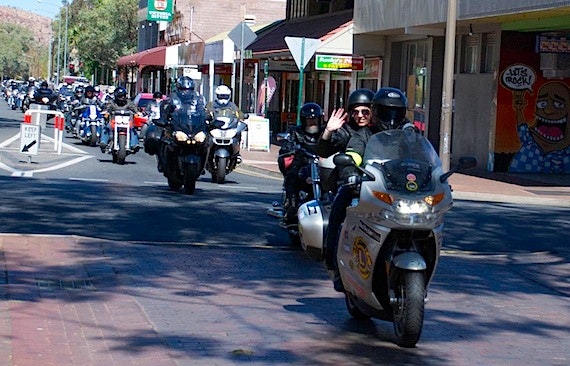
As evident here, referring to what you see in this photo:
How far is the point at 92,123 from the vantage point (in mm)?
30688

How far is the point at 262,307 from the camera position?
8562 millimetres

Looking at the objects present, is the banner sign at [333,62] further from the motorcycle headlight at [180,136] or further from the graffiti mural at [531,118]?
the motorcycle headlight at [180,136]

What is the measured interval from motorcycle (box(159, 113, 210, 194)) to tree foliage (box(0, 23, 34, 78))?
6325 inches

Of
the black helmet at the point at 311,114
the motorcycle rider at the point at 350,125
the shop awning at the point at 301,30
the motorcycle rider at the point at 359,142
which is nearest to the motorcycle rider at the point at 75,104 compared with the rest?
the shop awning at the point at 301,30

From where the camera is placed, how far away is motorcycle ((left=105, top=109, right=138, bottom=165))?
2416 centimetres

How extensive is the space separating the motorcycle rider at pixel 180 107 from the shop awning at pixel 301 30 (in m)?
17.4

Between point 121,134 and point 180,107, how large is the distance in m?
7.30

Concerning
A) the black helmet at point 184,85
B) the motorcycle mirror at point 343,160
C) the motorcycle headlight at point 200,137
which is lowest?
the motorcycle headlight at point 200,137

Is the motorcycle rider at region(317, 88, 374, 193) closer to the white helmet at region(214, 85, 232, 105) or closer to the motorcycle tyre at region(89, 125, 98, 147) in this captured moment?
the white helmet at region(214, 85, 232, 105)

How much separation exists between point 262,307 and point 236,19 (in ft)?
196

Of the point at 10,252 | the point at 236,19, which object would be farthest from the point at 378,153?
the point at 236,19

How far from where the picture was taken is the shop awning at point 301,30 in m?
36.6

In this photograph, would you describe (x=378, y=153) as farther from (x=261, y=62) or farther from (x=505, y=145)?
(x=261, y=62)

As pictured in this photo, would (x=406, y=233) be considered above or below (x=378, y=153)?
below
